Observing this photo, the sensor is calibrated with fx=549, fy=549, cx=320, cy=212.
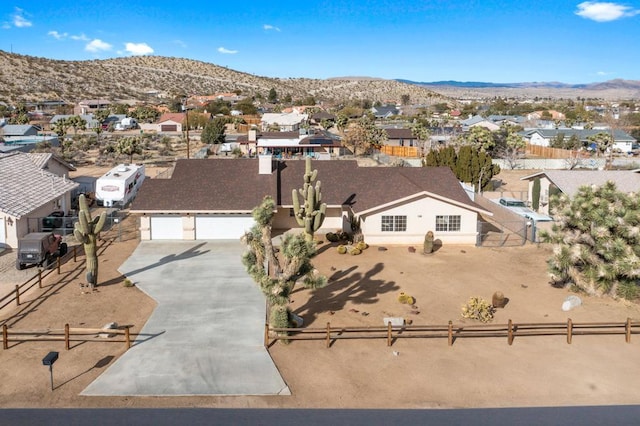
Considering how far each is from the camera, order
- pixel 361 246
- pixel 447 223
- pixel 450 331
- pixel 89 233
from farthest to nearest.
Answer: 1. pixel 447 223
2. pixel 361 246
3. pixel 89 233
4. pixel 450 331

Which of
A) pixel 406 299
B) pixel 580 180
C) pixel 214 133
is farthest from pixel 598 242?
pixel 214 133

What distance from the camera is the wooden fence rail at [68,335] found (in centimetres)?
1930

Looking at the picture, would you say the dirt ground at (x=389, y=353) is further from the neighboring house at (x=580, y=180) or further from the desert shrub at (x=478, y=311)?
the neighboring house at (x=580, y=180)

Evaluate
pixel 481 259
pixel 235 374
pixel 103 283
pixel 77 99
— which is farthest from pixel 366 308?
pixel 77 99

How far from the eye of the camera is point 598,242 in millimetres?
25391

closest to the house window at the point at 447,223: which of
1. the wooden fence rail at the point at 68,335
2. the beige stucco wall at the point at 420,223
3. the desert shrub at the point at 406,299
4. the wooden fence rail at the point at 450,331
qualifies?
the beige stucco wall at the point at 420,223

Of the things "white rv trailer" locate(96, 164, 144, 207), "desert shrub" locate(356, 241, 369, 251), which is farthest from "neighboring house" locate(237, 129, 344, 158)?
"desert shrub" locate(356, 241, 369, 251)

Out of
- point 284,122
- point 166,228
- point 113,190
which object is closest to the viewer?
point 166,228

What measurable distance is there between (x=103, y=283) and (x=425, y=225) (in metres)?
19.2

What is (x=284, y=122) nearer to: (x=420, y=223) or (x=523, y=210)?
(x=523, y=210)

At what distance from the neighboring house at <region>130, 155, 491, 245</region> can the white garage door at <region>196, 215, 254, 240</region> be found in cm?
6

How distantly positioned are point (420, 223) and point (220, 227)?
1278cm

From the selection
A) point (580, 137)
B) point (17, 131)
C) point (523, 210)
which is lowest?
point (523, 210)

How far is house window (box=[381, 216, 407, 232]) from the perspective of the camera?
114ft
